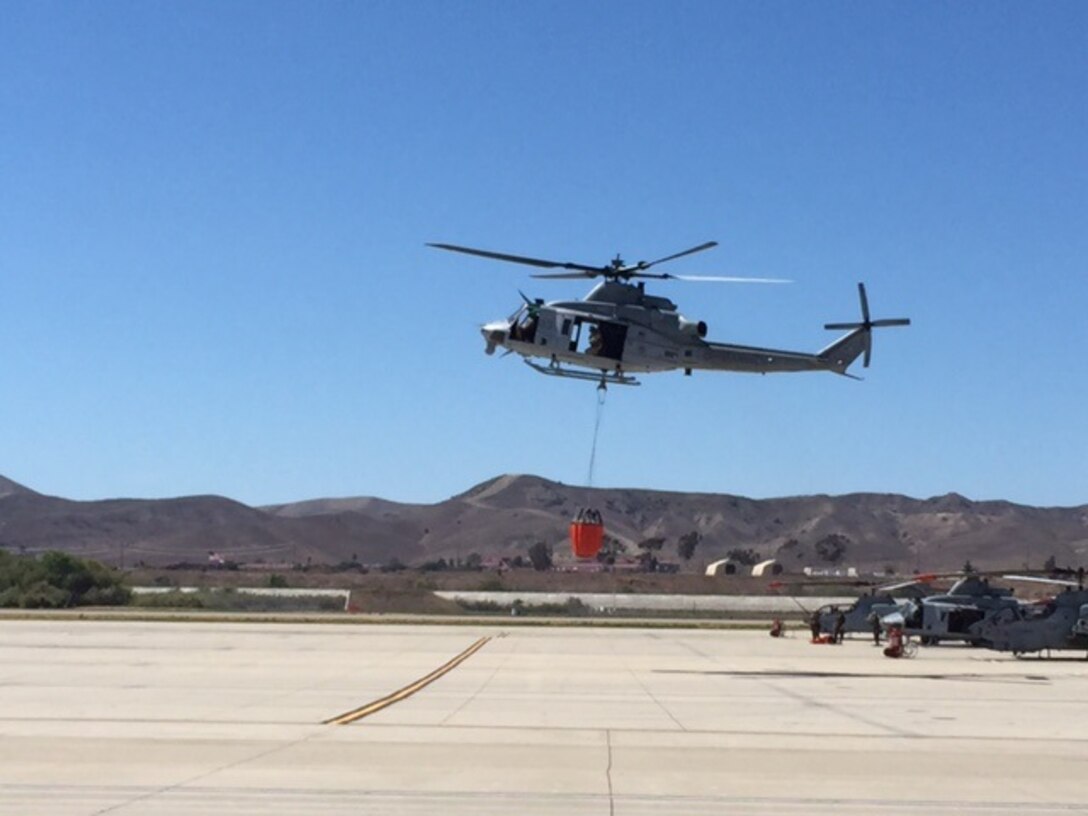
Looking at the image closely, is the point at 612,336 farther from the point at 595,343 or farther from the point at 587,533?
the point at 587,533

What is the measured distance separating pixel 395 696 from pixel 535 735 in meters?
7.25

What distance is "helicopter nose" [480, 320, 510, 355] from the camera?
4062 centimetres

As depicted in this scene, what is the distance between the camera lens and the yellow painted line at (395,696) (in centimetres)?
2409

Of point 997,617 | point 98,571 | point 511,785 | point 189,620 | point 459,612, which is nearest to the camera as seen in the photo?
point 511,785

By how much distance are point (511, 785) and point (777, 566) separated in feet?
403

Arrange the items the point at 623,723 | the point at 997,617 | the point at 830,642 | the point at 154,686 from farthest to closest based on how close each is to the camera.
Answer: the point at 830,642, the point at 997,617, the point at 154,686, the point at 623,723

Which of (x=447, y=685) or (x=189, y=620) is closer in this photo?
(x=447, y=685)

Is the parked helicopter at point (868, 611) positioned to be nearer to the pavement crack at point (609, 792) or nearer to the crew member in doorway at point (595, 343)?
the crew member in doorway at point (595, 343)

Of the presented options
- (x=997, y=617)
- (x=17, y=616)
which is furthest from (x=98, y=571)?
(x=997, y=617)

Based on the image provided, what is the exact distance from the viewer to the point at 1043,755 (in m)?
20.5

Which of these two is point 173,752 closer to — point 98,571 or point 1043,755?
point 1043,755

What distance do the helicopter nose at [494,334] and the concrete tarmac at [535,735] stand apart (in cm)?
877

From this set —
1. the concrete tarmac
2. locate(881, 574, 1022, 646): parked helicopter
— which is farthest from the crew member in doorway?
locate(881, 574, 1022, 646): parked helicopter

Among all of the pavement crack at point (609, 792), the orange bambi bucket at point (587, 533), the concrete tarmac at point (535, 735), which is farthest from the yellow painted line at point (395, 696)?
the pavement crack at point (609, 792)
